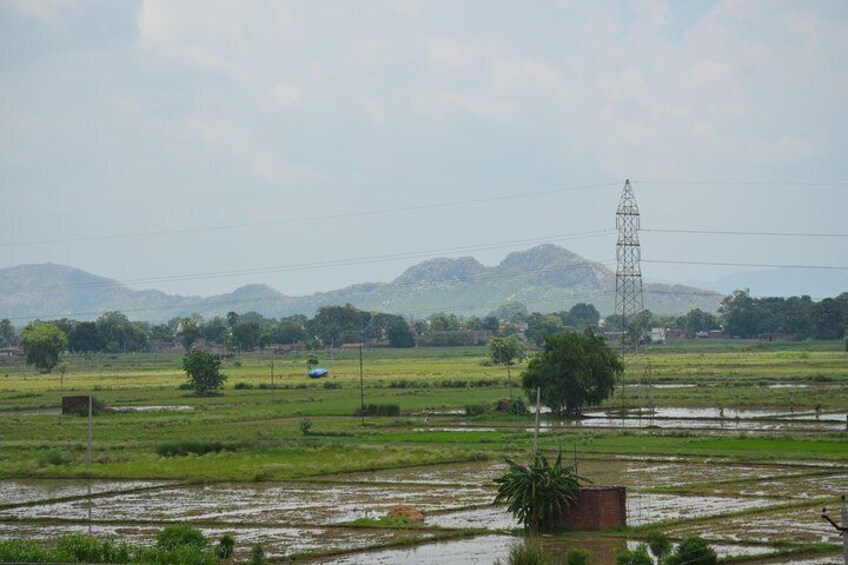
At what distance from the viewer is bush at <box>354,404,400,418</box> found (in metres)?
72.5

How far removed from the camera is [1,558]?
24875 millimetres

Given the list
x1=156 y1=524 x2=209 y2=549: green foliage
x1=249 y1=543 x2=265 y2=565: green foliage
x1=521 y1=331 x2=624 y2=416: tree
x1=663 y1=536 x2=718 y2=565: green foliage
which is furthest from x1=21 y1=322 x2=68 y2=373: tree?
x1=663 y1=536 x2=718 y2=565: green foliage

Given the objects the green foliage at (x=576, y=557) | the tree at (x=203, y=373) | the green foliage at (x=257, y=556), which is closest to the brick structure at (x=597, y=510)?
the green foliage at (x=576, y=557)

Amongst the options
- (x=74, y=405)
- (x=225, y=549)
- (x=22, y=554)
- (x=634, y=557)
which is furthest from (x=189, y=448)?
(x=634, y=557)

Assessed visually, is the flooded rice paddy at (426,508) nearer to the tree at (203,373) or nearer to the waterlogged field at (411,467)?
the waterlogged field at (411,467)

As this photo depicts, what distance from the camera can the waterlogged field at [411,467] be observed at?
3194 centimetres

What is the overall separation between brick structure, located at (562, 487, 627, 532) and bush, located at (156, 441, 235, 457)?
934 inches

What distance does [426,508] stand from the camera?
1448 inches

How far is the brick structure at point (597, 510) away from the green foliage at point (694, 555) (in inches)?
238

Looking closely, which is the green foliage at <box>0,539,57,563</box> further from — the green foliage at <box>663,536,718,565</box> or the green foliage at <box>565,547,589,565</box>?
the green foliage at <box>663,536,718,565</box>

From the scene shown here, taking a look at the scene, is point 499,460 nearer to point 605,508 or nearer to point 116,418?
point 605,508

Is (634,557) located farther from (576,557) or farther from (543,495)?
(543,495)

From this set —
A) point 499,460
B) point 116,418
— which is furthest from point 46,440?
point 499,460

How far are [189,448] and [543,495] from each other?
80.4ft
